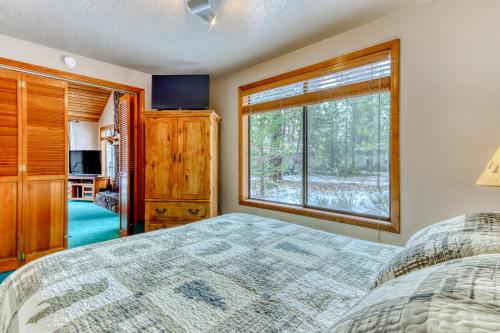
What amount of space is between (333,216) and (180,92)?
259 cm

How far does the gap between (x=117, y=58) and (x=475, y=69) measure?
3.61m

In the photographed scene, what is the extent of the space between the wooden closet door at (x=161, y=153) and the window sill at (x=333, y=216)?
3.68ft

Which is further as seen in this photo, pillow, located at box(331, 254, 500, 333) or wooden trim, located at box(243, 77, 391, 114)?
wooden trim, located at box(243, 77, 391, 114)

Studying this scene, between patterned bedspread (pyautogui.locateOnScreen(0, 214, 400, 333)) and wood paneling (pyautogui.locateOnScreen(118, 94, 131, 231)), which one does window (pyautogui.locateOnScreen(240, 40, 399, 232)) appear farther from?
wood paneling (pyautogui.locateOnScreen(118, 94, 131, 231))

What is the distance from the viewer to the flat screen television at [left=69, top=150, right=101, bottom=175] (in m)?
7.62

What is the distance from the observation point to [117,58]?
3.17 meters

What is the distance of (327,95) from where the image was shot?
8.71 ft

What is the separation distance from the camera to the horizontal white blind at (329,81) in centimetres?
231

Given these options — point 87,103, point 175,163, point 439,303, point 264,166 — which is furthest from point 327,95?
point 87,103

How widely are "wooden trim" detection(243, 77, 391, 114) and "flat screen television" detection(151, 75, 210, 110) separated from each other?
724 millimetres

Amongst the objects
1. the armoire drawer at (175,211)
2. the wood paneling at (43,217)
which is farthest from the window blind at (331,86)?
the wood paneling at (43,217)

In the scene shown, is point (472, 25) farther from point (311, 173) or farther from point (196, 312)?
point (196, 312)

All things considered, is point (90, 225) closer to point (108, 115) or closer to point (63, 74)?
point (63, 74)

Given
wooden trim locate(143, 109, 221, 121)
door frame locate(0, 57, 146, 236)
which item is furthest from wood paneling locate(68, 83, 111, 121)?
wooden trim locate(143, 109, 221, 121)
